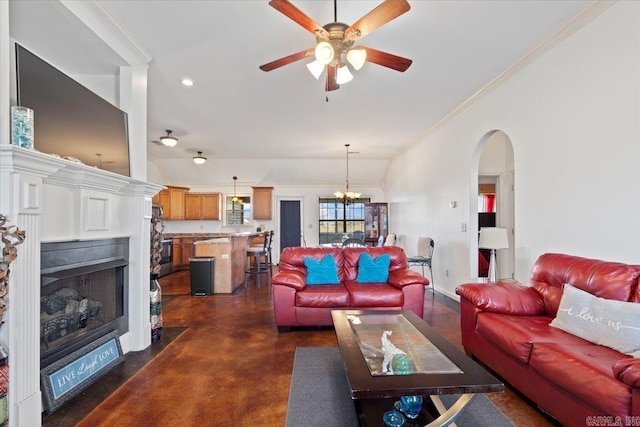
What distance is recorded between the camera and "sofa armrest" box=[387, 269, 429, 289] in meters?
3.47

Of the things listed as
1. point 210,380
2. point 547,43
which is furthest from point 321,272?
point 547,43

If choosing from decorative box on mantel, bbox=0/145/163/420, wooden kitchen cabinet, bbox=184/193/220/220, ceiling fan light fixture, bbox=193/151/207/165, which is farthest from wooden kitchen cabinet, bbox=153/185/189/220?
decorative box on mantel, bbox=0/145/163/420

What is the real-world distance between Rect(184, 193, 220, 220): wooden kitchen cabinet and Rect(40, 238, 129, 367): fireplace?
5889 mm

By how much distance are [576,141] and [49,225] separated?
4155 millimetres

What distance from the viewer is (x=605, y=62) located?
236cm

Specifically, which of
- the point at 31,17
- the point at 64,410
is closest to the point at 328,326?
the point at 64,410

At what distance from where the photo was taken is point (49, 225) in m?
2.04

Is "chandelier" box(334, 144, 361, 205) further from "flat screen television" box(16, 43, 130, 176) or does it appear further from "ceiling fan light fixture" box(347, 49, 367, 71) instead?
"flat screen television" box(16, 43, 130, 176)

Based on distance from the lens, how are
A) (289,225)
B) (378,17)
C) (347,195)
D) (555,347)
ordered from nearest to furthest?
(555,347)
(378,17)
(347,195)
(289,225)

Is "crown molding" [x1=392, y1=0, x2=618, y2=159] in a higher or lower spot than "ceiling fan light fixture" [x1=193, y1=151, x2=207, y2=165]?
higher

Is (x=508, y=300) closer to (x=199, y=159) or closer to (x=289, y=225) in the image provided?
(x=199, y=159)

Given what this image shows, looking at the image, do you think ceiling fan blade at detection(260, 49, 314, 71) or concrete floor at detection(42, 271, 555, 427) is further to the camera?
ceiling fan blade at detection(260, 49, 314, 71)

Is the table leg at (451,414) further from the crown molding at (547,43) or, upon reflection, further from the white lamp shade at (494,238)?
the crown molding at (547,43)

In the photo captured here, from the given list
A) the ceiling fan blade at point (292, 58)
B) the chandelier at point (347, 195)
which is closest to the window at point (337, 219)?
the chandelier at point (347, 195)
